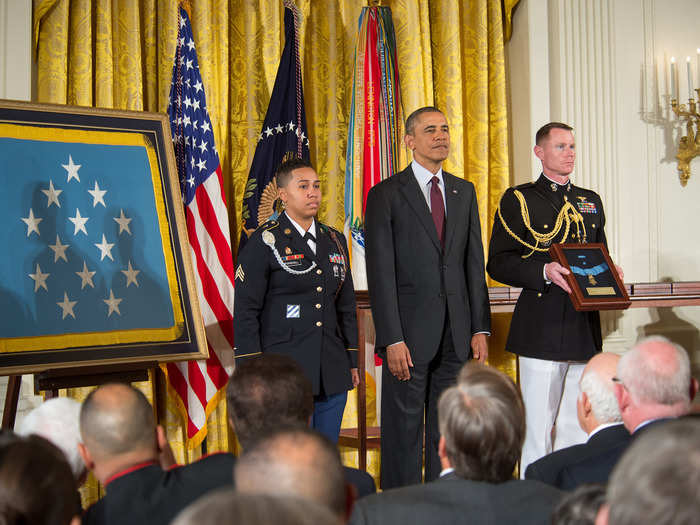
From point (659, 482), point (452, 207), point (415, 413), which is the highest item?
point (452, 207)

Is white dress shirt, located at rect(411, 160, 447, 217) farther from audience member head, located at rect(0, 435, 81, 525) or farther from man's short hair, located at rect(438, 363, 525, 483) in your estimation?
audience member head, located at rect(0, 435, 81, 525)

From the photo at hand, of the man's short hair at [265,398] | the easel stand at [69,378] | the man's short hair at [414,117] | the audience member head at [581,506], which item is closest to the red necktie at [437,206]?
the man's short hair at [414,117]

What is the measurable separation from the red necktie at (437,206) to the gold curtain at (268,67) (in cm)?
180

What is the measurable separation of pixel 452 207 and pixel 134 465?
1.90 metres

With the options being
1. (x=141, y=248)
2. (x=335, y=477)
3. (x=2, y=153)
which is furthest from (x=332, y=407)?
(x=335, y=477)

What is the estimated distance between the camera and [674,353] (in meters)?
1.95

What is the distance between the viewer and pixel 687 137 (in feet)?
16.4

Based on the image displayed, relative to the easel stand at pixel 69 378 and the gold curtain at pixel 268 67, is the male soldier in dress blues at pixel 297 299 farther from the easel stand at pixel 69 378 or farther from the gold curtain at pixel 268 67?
the gold curtain at pixel 268 67

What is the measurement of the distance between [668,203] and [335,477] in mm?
4473

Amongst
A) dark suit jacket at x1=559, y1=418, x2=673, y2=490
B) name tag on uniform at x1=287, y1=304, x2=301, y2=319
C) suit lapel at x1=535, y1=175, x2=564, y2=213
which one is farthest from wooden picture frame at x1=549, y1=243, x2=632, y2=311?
dark suit jacket at x1=559, y1=418, x2=673, y2=490

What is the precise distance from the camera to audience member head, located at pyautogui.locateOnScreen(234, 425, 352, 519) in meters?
1.09

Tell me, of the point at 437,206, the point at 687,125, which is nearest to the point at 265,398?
the point at 437,206

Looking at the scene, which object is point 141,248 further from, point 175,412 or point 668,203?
point 668,203

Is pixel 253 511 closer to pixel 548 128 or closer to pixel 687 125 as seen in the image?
pixel 548 128
